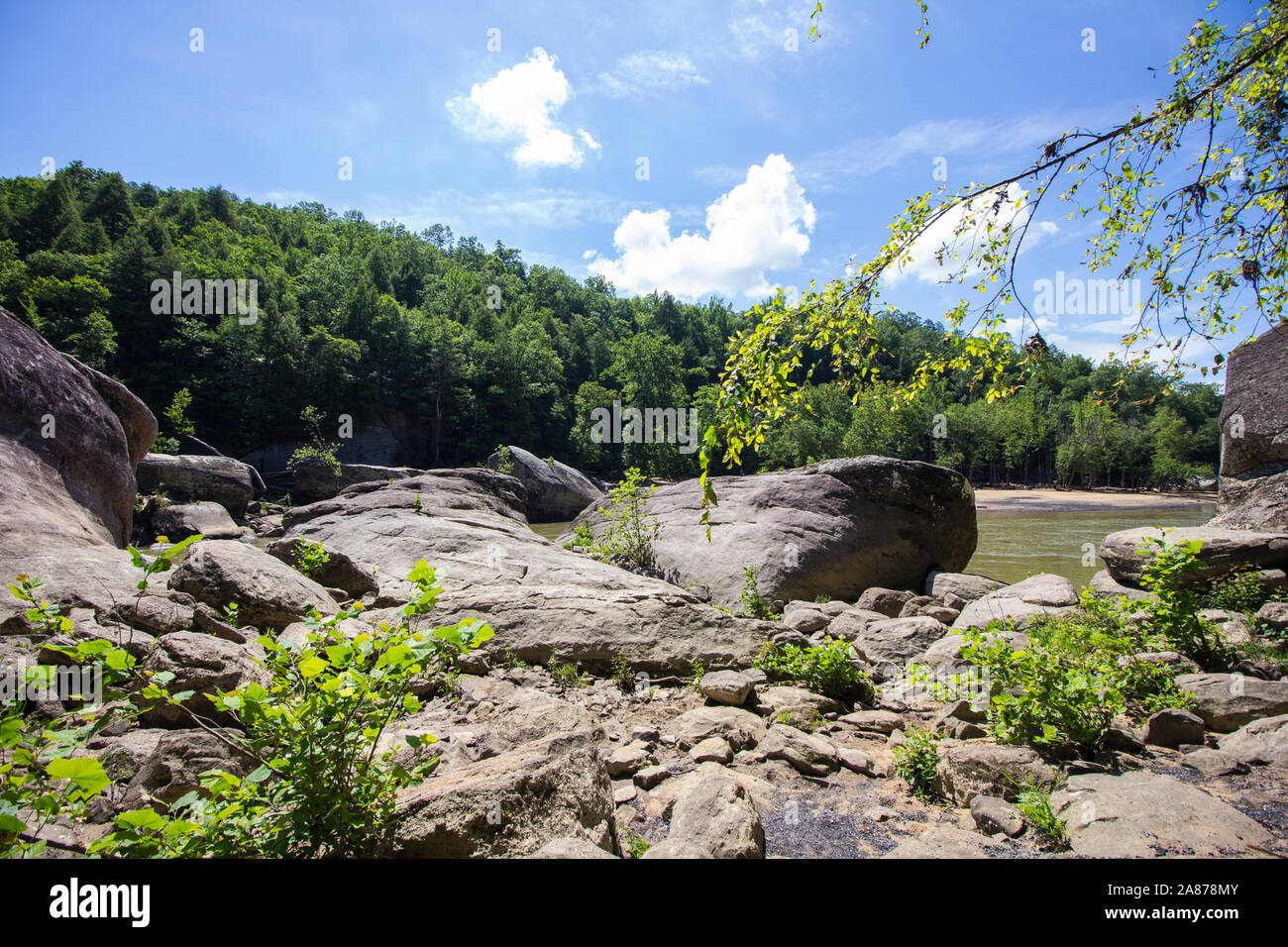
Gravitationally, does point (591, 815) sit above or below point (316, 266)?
below

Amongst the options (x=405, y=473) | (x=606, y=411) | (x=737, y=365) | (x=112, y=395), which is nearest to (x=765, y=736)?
(x=737, y=365)

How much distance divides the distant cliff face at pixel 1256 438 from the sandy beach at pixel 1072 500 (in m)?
34.5

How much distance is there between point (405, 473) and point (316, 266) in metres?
62.6

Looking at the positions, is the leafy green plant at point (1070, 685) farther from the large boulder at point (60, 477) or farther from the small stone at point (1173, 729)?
the large boulder at point (60, 477)

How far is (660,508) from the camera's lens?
12.0 m

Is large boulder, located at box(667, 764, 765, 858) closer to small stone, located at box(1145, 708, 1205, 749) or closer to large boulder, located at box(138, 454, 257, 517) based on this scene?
small stone, located at box(1145, 708, 1205, 749)

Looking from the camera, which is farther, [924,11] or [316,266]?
[316,266]

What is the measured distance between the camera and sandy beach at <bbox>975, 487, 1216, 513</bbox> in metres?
43.5

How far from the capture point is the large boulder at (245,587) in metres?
4.84

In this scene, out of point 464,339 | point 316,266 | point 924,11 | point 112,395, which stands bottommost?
point 112,395

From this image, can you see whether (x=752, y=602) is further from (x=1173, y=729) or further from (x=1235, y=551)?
(x=1235, y=551)

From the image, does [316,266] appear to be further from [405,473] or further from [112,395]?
[112,395]

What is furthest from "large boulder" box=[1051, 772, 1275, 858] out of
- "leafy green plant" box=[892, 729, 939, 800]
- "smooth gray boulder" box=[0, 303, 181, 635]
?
"smooth gray boulder" box=[0, 303, 181, 635]
